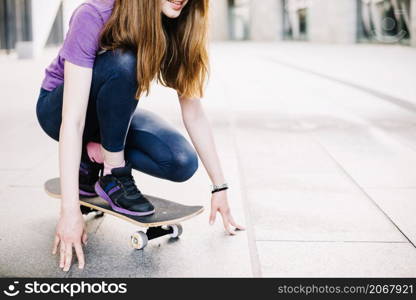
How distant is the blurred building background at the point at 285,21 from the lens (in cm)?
1800

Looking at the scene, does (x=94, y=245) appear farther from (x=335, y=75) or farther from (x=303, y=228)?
(x=335, y=75)

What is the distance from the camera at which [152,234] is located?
2488 mm

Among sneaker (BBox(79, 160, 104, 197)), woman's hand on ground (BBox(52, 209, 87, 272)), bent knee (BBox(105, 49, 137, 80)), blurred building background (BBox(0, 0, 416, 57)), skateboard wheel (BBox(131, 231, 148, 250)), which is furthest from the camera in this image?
blurred building background (BBox(0, 0, 416, 57))

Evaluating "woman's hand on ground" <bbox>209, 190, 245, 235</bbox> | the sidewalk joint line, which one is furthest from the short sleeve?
the sidewalk joint line

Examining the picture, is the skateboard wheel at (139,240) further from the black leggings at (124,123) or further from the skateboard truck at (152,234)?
the black leggings at (124,123)

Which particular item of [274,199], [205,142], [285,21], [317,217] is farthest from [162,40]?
[285,21]

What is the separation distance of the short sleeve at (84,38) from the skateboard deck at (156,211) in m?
0.67

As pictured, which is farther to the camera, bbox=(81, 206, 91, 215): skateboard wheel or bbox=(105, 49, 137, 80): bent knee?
bbox=(81, 206, 91, 215): skateboard wheel

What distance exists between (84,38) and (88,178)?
0.78 m

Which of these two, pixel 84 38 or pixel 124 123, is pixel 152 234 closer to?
pixel 124 123

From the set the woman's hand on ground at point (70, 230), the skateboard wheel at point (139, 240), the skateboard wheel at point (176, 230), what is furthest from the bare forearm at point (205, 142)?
the woman's hand on ground at point (70, 230)

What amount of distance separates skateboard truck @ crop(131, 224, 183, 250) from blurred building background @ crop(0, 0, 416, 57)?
14969 mm

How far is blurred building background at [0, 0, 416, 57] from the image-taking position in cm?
1800

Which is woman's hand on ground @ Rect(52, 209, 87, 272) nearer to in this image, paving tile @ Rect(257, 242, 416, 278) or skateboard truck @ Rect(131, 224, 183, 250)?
skateboard truck @ Rect(131, 224, 183, 250)
